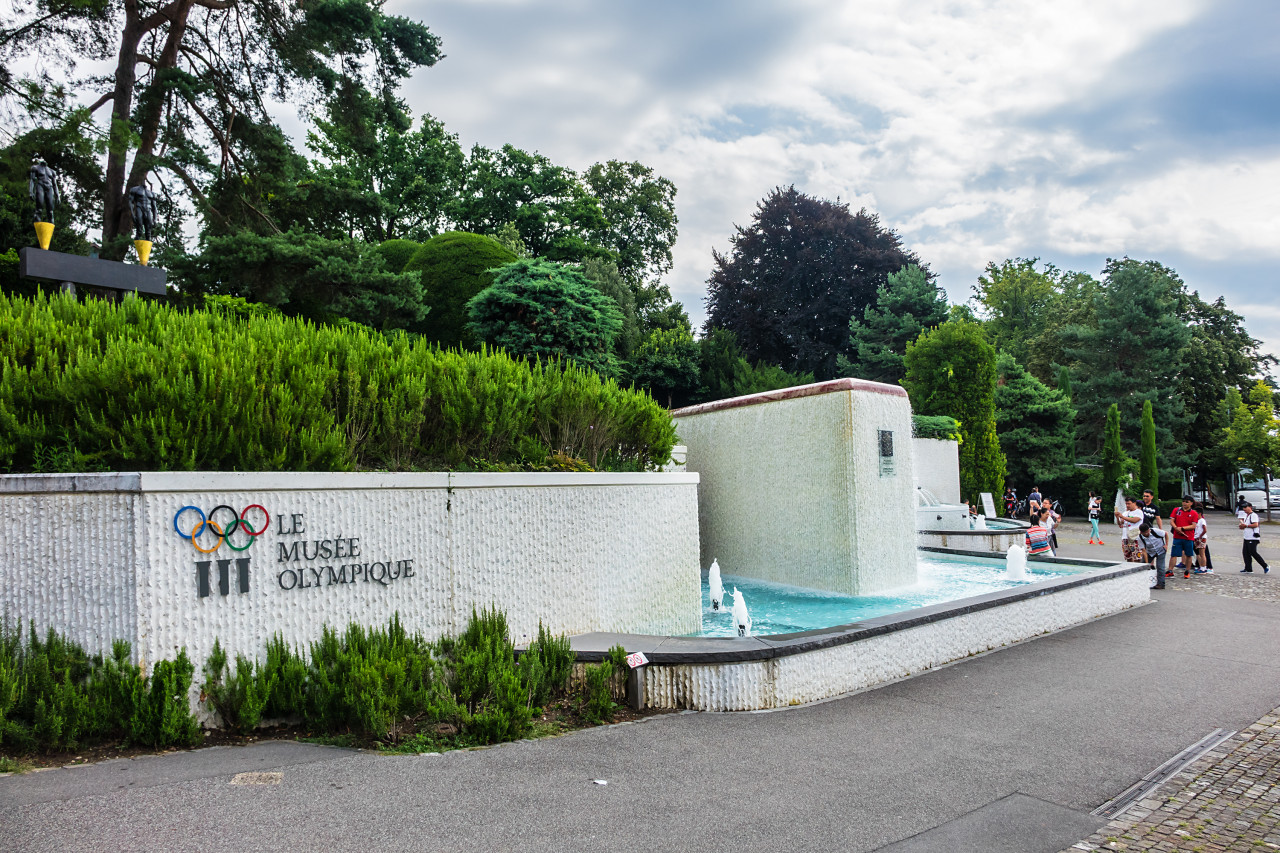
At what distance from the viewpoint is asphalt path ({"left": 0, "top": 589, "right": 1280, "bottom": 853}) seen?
131 inches

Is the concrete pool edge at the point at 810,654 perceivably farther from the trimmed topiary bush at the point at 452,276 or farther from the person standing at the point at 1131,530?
the trimmed topiary bush at the point at 452,276

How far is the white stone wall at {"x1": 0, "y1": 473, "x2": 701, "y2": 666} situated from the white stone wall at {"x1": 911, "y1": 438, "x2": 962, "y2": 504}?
16.0 meters

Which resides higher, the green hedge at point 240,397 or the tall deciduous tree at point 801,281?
the tall deciduous tree at point 801,281

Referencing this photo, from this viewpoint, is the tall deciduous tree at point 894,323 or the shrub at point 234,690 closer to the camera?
the shrub at point 234,690

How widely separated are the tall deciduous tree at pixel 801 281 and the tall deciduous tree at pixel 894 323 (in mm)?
1464

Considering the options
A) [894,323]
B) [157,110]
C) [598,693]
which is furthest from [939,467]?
[157,110]

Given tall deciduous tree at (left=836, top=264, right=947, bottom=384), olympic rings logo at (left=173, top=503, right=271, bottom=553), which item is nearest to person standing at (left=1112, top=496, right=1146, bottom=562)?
olympic rings logo at (left=173, top=503, right=271, bottom=553)

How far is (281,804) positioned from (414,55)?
15954 mm

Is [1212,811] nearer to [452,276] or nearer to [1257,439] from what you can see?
[452,276]

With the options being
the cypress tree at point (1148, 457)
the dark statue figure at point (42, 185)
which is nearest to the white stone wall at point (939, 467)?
the cypress tree at point (1148, 457)

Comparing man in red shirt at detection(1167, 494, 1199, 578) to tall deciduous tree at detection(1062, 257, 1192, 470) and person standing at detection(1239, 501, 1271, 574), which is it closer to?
person standing at detection(1239, 501, 1271, 574)

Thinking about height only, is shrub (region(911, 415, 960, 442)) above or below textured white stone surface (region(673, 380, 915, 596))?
above

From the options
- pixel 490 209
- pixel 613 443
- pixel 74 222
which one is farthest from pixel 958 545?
pixel 490 209

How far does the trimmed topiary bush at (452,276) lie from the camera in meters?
16.9
